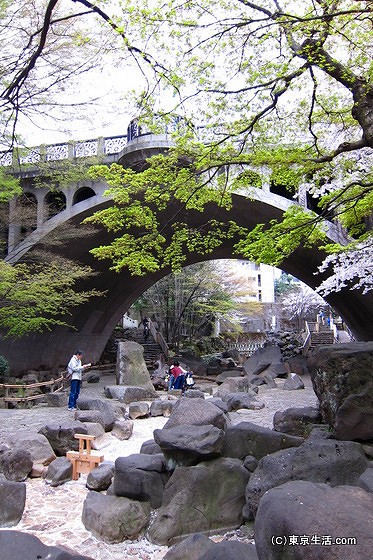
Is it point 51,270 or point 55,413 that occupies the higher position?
point 51,270

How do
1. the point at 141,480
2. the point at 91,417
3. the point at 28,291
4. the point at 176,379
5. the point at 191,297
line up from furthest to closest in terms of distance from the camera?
the point at 191,297 → the point at 176,379 → the point at 28,291 → the point at 91,417 → the point at 141,480

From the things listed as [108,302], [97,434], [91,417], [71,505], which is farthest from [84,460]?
[108,302]

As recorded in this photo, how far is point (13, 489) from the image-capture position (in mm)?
5293

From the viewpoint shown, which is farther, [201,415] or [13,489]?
[201,415]

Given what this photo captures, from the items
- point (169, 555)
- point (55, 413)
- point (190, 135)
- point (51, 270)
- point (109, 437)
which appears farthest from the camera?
point (51, 270)

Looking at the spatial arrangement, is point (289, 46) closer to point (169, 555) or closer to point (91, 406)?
point (169, 555)

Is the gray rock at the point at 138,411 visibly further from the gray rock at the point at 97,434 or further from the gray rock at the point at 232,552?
the gray rock at the point at 232,552

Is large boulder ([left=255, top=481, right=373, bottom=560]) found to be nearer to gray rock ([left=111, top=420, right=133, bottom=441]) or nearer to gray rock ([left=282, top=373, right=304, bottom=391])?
gray rock ([left=111, top=420, right=133, bottom=441])

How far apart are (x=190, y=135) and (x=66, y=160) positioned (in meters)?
10.1

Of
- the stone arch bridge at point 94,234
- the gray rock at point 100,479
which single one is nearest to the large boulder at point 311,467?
the gray rock at point 100,479

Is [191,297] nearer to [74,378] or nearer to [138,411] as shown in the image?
[138,411]

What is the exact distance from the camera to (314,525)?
271cm

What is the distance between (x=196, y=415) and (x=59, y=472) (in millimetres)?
2368

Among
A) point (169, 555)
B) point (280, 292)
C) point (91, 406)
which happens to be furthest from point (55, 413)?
point (280, 292)
